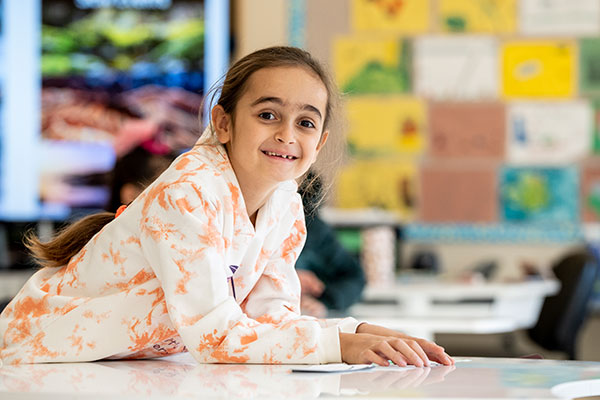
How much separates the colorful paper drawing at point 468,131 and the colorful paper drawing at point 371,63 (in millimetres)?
267

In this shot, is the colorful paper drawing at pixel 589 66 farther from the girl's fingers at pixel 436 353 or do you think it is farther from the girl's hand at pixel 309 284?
the girl's fingers at pixel 436 353

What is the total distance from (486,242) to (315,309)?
7.42 ft

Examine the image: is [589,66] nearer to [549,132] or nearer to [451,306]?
[549,132]

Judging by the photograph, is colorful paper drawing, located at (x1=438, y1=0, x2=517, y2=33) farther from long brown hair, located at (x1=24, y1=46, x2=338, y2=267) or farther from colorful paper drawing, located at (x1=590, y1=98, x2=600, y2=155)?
long brown hair, located at (x1=24, y1=46, x2=338, y2=267)

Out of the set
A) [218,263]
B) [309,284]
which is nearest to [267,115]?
[218,263]

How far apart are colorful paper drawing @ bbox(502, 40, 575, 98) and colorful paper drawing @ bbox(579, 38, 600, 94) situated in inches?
1.8

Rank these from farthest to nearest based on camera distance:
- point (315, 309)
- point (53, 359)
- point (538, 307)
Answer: point (538, 307)
point (315, 309)
point (53, 359)

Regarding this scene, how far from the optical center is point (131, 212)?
1231mm

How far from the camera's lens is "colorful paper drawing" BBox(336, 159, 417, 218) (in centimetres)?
478

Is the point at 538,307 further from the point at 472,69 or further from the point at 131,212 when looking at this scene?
the point at 131,212

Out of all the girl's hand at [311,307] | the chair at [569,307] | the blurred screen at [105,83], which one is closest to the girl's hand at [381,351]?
the girl's hand at [311,307]

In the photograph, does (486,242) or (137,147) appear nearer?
(137,147)

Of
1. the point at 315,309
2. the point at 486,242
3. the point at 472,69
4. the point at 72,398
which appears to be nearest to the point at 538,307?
the point at 486,242

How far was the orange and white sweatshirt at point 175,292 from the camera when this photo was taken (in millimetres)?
1131
